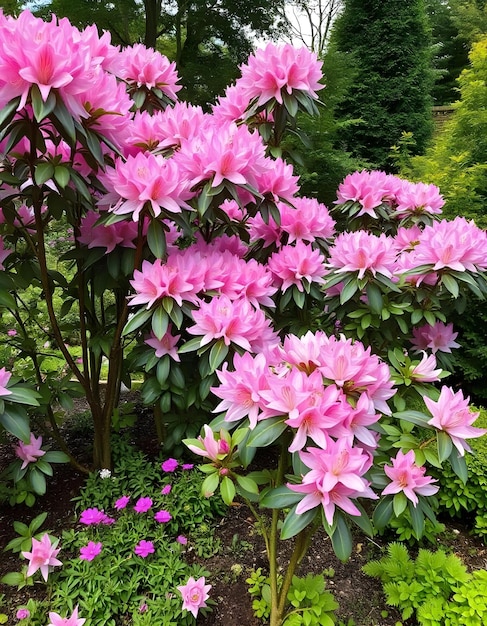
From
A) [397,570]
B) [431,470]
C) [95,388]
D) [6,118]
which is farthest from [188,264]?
[431,470]

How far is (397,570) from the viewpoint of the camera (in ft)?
4.71

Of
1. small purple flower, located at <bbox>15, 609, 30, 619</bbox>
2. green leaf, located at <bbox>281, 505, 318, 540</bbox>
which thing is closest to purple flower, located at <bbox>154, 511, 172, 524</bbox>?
small purple flower, located at <bbox>15, 609, 30, 619</bbox>

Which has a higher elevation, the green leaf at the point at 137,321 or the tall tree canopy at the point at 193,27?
the tall tree canopy at the point at 193,27

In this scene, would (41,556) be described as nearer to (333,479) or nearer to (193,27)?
(333,479)

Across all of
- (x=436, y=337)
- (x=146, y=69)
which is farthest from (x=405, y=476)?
(x=146, y=69)

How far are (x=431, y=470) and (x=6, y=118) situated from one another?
193 cm

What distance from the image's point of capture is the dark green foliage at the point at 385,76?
678 cm

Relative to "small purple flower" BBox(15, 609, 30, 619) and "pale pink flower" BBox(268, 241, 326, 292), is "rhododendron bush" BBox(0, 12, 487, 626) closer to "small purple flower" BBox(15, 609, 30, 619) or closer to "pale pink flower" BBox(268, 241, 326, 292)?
"pale pink flower" BBox(268, 241, 326, 292)

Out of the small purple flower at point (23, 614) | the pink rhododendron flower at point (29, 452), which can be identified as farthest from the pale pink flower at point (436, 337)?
the small purple flower at point (23, 614)

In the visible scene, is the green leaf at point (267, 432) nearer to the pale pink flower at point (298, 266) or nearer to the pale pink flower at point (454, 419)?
the pale pink flower at point (454, 419)

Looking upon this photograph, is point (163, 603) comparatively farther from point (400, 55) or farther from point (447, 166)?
point (400, 55)

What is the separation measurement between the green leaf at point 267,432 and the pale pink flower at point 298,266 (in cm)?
91

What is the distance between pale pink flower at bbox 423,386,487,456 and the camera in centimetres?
100

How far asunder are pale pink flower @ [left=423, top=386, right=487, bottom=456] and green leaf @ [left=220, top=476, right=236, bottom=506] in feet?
1.52
